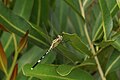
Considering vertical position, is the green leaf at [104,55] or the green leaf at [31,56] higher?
the green leaf at [31,56]

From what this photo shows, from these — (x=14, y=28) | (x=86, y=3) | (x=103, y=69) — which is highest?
(x=14, y=28)

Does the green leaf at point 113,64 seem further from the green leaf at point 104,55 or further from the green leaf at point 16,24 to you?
the green leaf at point 16,24

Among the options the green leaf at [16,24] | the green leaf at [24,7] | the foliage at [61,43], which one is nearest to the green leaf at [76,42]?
the foliage at [61,43]

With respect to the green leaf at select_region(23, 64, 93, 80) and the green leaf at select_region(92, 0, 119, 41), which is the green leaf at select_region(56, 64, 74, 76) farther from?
the green leaf at select_region(92, 0, 119, 41)

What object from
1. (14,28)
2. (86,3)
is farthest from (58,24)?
(14,28)

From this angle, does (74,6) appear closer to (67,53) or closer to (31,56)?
(67,53)

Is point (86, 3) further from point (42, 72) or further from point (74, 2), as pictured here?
point (42, 72)

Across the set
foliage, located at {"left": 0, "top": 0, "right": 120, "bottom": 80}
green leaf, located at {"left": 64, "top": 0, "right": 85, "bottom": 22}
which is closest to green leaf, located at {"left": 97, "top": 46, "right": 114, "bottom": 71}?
foliage, located at {"left": 0, "top": 0, "right": 120, "bottom": 80}

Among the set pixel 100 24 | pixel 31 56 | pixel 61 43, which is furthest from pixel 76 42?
pixel 31 56
